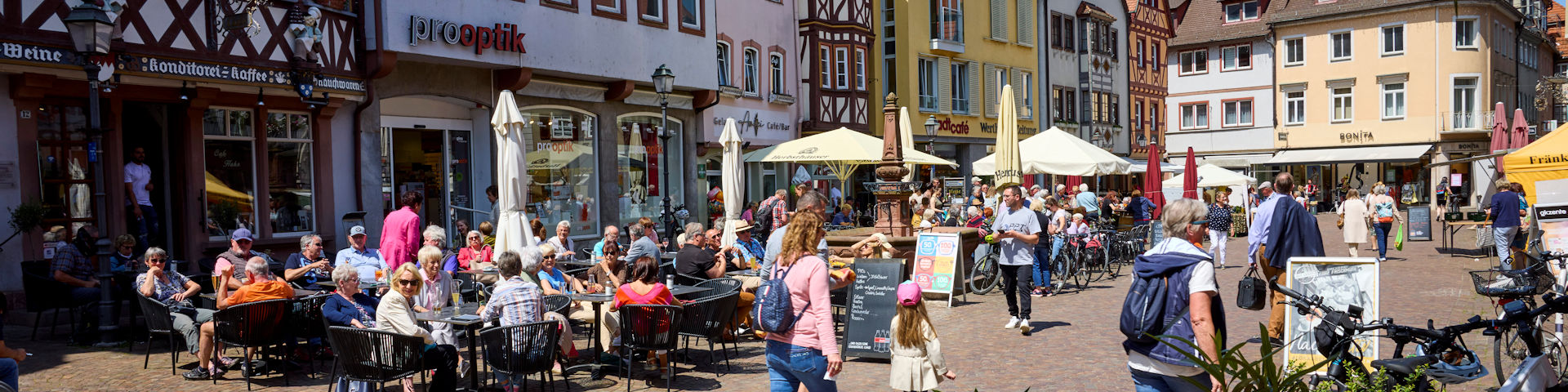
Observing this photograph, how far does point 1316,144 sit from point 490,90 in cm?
3877

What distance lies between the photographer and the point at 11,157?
40.7 feet

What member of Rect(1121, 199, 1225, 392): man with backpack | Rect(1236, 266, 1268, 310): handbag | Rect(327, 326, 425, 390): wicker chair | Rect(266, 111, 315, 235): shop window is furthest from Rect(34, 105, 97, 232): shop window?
Rect(1236, 266, 1268, 310): handbag

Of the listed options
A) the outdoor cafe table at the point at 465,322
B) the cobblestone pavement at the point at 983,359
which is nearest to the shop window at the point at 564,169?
the cobblestone pavement at the point at 983,359

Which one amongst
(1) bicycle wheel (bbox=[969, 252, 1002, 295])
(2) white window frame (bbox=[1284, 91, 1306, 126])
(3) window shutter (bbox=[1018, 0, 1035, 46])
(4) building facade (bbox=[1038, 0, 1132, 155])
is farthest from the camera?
(2) white window frame (bbox=[1284, 91, 1306, 126])

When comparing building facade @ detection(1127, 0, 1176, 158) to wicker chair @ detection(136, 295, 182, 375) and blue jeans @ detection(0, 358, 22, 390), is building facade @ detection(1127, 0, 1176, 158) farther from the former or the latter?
blue jeans @ detection(0, 358, 22, 390)

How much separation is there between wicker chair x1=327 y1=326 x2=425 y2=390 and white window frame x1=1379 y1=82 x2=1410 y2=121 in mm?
45970

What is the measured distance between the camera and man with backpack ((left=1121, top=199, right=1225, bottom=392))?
4.99 meters

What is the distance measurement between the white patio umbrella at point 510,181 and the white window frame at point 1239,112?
42.5 meters

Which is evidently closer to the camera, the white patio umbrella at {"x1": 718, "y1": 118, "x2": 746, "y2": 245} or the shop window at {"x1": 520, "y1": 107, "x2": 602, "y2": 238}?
the white patio umbrella at {"x1": 718, "y1": 118, "x2": 746, "y2": 245}

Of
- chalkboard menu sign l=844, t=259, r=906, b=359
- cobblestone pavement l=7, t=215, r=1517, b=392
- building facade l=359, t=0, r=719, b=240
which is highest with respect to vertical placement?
building facade l=359, t=0, r=719, b=240

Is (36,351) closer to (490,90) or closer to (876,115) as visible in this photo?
(490,90)

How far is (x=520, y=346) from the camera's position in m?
7.98

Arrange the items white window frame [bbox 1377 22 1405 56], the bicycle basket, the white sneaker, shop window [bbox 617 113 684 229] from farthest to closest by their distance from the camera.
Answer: white window frame [bbox 1377 22 1405 56]
shop window [bbox 617 113 684 229]
the white sneaker
the bicycle basket

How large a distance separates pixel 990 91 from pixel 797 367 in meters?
30.9
